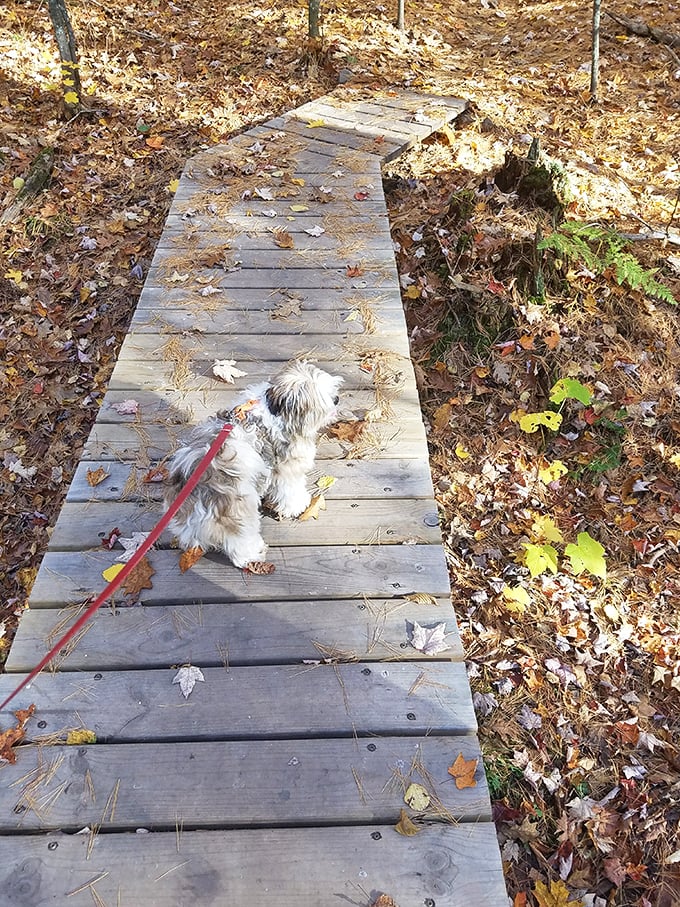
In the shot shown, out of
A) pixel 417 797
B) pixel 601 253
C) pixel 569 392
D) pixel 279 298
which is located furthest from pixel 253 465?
pixel 601 253

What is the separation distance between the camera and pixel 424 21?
13.0m

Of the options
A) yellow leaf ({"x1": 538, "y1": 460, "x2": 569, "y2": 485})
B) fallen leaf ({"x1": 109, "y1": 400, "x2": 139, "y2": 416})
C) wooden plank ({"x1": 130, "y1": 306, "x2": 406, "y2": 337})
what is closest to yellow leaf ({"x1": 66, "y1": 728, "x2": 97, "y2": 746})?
fallen leaf ({"x1": 109, "y1": 400, "x2": 139, "y2": 416})

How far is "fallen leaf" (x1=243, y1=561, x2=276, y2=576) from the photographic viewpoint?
11.3 ft

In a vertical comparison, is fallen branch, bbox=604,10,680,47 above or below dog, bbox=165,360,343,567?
above

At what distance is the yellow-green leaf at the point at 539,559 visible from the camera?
4477 mm

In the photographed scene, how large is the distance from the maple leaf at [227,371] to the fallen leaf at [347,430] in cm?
88

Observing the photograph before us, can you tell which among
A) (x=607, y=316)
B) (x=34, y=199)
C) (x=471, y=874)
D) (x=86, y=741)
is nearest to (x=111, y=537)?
(x=86, y=741)

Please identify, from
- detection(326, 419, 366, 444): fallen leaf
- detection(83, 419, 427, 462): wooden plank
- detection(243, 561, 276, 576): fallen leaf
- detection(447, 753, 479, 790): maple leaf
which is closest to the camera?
detection(447, 753, 479, 790): maple leaf

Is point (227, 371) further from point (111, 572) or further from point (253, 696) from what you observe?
point (253, 696)

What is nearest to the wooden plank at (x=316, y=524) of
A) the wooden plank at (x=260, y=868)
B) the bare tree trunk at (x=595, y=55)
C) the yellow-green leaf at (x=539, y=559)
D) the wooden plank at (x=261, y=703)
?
the wooden plank at (x=261, y=703)

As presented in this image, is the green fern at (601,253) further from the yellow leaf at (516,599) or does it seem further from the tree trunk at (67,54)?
the tree trunk at (67,54)

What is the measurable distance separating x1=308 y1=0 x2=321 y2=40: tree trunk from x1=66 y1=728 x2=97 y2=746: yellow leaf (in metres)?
11.8

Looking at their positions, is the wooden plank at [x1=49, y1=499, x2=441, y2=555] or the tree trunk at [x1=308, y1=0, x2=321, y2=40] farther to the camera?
the tree trunk at [x1=308, y1=0, x2=321, y2=40]

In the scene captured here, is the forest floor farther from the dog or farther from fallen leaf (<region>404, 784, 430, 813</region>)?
the dog
